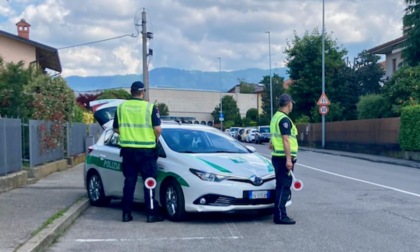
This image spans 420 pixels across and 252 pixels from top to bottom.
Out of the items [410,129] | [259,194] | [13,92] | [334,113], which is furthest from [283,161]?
[334,113]

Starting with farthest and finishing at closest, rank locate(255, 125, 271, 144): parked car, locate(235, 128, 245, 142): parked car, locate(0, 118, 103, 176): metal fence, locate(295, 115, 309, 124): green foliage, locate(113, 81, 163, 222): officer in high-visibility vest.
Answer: locate(235, 128, 245, 142): parked car → locate(255, 125, 271, 144): parked car → locate(295, 115, 309, 124): green foliage → locate(0, 118, 103, 176): metal fence → locate(113, 81, 163, 222): officer in high-visibility vest

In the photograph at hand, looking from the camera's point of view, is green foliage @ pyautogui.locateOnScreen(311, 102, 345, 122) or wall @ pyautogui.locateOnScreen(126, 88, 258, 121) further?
wall @ pyautogui.locateOnScreen(126, 88, 258, 121)

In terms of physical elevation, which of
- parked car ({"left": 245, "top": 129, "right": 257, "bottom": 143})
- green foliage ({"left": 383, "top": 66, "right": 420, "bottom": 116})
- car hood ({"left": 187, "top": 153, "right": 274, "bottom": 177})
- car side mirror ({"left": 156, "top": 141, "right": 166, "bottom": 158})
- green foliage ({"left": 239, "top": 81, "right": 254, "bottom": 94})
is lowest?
parked car ({"left": 245, "top": 129, "right": 257, "bottom": 143})

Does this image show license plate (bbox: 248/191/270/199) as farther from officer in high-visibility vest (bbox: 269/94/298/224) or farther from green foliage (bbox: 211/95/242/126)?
green foliage (bbox: 211/95/242/126)

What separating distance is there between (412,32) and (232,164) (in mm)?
29066

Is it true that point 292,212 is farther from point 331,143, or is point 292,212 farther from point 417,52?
point 331,143

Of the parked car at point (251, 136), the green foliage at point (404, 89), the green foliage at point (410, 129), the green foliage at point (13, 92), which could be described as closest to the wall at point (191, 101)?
the parked car at point (251, 136)

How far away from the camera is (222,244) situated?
28.2 feet

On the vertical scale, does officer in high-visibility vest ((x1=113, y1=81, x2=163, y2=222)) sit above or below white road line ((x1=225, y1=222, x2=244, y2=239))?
above

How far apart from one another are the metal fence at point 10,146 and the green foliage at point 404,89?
2262 cm

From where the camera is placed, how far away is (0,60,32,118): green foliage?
20266mm

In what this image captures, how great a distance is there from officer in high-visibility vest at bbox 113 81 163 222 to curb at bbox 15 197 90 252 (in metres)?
0.88

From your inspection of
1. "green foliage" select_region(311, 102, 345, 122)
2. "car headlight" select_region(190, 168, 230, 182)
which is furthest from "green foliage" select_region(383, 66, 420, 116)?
"car headlight" select_region(190, 168, 230, 182)

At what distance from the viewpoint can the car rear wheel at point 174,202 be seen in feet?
33.2
